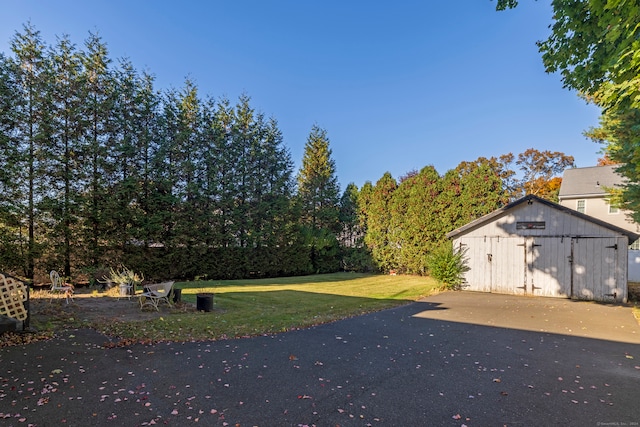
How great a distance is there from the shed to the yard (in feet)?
8.20

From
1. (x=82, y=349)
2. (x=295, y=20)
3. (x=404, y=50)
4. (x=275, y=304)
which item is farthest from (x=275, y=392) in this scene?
(x=404, y=50)

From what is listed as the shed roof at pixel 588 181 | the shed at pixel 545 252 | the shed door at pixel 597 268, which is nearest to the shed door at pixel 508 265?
the shed at pixel 545 252

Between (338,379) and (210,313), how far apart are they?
4.91m

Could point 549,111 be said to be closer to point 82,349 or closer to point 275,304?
point 275,304

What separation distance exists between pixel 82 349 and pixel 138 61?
1337cm

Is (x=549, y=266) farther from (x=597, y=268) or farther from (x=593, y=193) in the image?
(x=593, y=193)

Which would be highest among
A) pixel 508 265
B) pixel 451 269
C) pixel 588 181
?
pixel 588 181

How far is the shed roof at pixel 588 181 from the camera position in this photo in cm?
2139

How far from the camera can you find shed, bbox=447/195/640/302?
34.3 feet

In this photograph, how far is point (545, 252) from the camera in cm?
1148

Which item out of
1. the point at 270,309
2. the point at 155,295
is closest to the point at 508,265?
the point at 270,309

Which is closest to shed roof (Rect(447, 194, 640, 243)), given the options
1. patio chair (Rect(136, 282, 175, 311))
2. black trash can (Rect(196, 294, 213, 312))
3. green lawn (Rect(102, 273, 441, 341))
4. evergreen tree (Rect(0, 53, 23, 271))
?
green lawn (Rect(102, 273, 441, 341))

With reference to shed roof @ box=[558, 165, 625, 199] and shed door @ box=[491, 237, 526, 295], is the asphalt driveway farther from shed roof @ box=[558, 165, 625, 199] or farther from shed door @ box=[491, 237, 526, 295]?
shed roof @ box=[558, 165, 625, 199]

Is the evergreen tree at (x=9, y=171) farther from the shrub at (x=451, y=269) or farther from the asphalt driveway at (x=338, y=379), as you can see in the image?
the shrub at (x=451, y=269)
